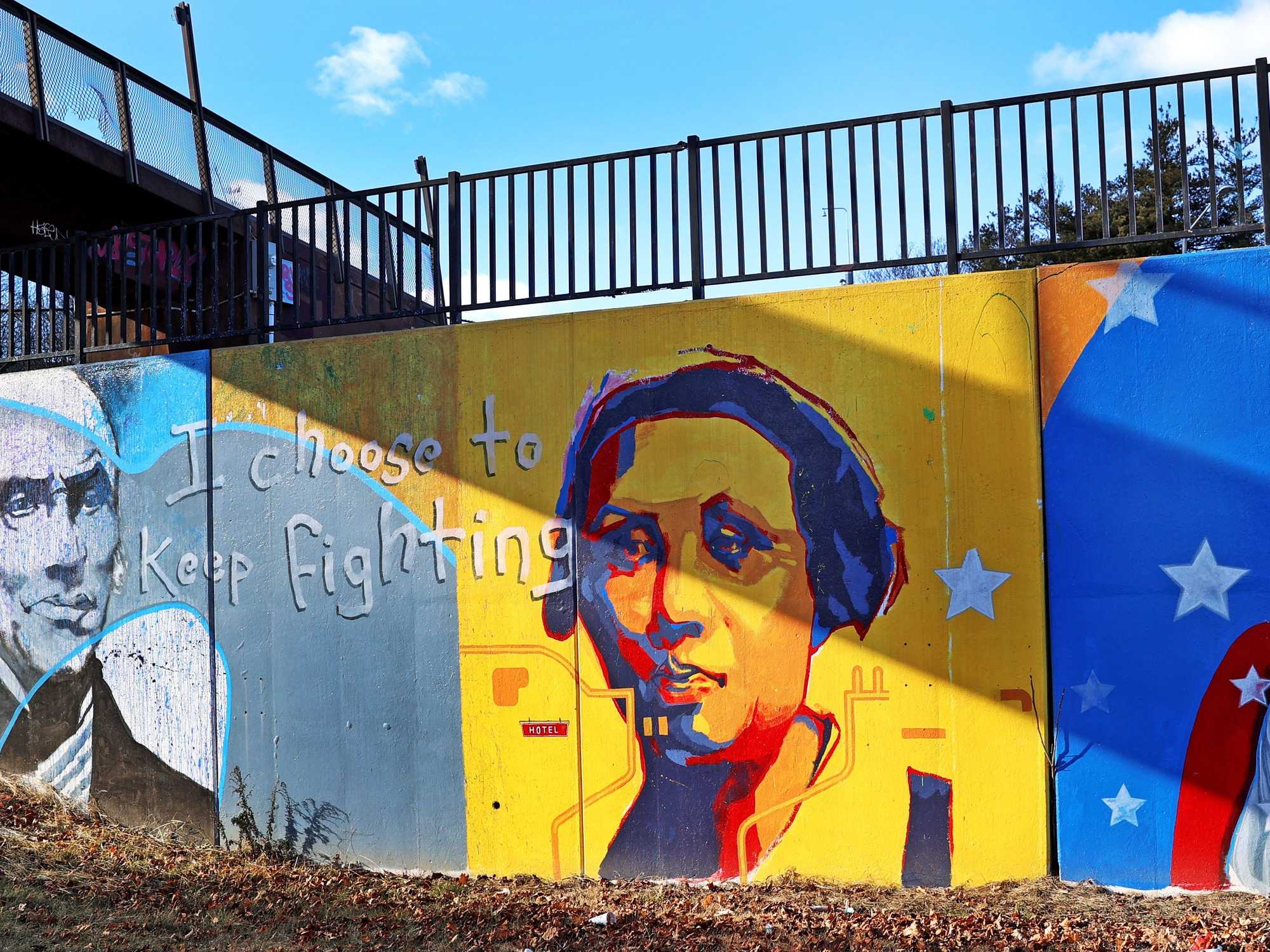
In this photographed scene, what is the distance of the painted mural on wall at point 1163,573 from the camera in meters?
5.06

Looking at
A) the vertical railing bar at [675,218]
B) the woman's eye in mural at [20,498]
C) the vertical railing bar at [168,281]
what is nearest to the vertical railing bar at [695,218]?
the vertical railing bar at [675,218]

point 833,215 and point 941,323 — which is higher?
point 833,215

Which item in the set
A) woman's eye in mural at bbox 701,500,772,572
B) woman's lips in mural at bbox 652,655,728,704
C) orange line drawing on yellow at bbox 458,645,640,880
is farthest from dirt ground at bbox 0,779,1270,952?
woman's eye in mural at bbox 701,500,772,572

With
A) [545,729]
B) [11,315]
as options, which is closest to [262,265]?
[11,315]

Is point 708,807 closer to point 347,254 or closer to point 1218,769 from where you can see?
point 1218,769

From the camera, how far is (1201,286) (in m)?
5.23

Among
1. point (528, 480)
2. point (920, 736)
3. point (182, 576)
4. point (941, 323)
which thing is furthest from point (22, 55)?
point (920, 736)


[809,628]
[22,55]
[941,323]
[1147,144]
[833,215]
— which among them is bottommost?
[809,628]

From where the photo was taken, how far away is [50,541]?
7.52 metres

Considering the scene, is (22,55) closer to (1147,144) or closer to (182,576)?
(182,576)

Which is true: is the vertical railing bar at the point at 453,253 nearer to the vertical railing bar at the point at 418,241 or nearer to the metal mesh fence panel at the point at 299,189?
the vertical railing bar at the point at 418,241

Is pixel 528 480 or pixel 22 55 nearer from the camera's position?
pixel 528 480

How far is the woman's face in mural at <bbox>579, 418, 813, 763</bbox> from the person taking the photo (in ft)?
18.8

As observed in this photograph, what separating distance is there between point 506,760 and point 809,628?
1936mm
